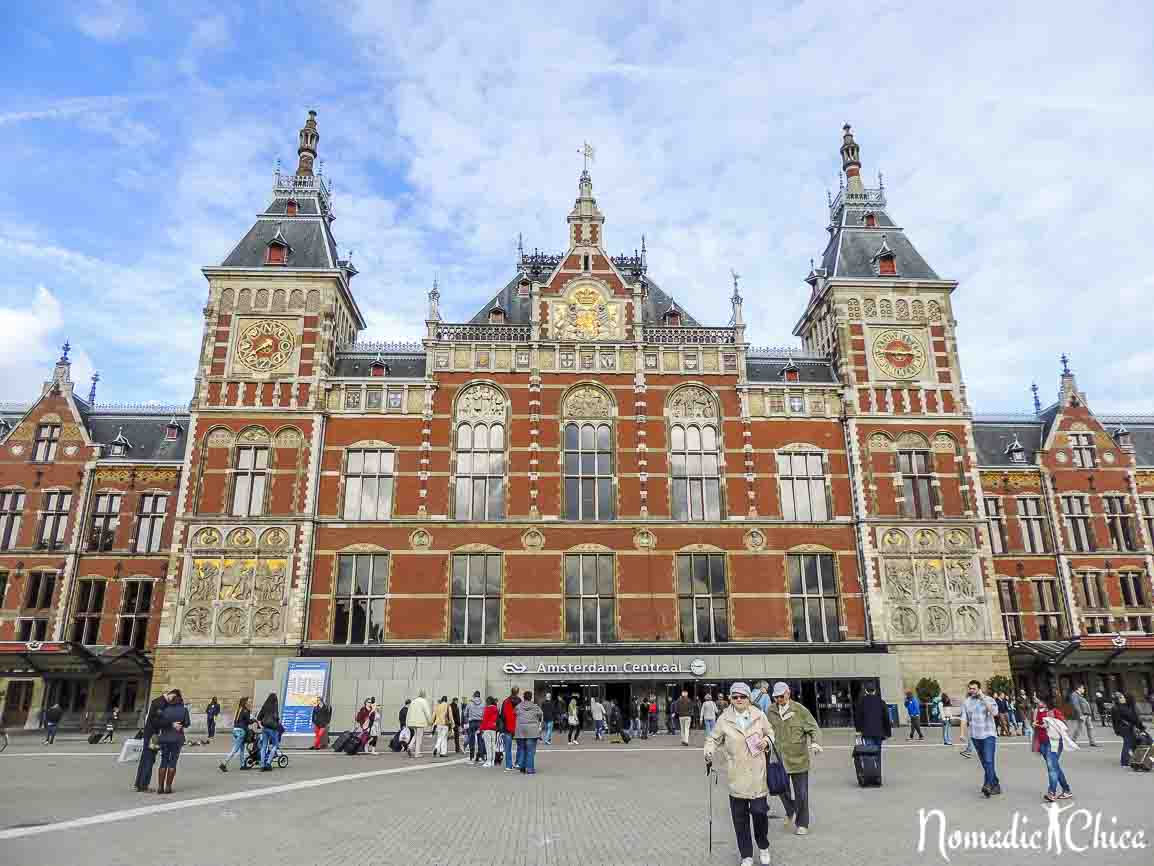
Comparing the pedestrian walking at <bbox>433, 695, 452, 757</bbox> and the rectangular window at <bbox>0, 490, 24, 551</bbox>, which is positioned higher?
the rectangular window at <bbox>0, 490, 24, 551</bbox>

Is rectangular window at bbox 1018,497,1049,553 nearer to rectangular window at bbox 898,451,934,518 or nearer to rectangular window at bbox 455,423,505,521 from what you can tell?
rectangular window at bbox 898,451,934,518

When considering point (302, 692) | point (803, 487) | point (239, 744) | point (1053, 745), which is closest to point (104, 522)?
point (302, 692)

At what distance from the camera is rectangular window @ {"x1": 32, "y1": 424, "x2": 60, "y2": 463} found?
38688 millimetres

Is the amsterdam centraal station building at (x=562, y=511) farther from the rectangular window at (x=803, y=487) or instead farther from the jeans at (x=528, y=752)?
the jeans at (x=528, y=752)

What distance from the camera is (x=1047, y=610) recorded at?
38.5 m

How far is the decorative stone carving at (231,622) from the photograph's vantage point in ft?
102

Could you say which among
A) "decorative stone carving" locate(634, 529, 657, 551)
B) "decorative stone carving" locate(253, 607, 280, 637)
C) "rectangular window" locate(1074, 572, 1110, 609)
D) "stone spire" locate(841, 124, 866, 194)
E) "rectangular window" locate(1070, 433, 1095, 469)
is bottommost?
"decorative stone carving" locate(253, 607, 280, 637)

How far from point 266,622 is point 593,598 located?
13.1 m

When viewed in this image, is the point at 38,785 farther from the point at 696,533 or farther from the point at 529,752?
the point at 696,533

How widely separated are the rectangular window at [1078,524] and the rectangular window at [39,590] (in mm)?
49331

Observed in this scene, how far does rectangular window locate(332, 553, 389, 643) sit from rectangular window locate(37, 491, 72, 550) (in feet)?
51.5

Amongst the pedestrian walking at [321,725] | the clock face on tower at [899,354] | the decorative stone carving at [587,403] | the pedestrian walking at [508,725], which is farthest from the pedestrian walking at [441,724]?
the clock face on tower at [899,354]

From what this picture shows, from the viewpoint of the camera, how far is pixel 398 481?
33906mm

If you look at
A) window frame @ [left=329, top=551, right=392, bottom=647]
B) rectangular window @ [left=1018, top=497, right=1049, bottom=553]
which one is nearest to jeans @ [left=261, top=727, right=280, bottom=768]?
window frame @ [left=329, top=551, right=392, bottom=647]
